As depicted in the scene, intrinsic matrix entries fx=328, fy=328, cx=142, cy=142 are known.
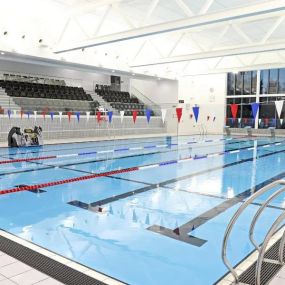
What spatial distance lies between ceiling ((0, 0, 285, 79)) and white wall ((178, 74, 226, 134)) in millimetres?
4170

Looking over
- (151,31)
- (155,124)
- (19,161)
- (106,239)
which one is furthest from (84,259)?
(155,124)

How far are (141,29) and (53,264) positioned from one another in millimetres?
9426

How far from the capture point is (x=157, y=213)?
4.38 meters

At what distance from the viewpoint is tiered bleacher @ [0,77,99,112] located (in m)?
17.0

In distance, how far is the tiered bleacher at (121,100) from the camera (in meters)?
21.9

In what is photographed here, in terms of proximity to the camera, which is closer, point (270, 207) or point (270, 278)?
point (270, 278)

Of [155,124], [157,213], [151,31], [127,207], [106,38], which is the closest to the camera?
[157,213]

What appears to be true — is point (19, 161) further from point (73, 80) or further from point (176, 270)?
point (73, 80)

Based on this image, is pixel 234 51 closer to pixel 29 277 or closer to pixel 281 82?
pixel 281 82

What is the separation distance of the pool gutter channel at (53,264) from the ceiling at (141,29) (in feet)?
26.2

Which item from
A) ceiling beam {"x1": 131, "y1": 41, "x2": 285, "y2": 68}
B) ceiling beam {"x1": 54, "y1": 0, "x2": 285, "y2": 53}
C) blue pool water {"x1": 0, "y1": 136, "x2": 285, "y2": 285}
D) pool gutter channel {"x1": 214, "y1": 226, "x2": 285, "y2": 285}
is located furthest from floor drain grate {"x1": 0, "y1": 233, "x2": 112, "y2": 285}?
ceiling beam {"x1": 131, "y1": 41, "x2": 285, "y2": 68}

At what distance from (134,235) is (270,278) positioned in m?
1.48

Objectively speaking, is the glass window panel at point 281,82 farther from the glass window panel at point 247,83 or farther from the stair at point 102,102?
the stair at point 102,102

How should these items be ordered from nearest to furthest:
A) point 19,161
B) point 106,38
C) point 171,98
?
point 19,161 < point 106,38 < point 171,98
